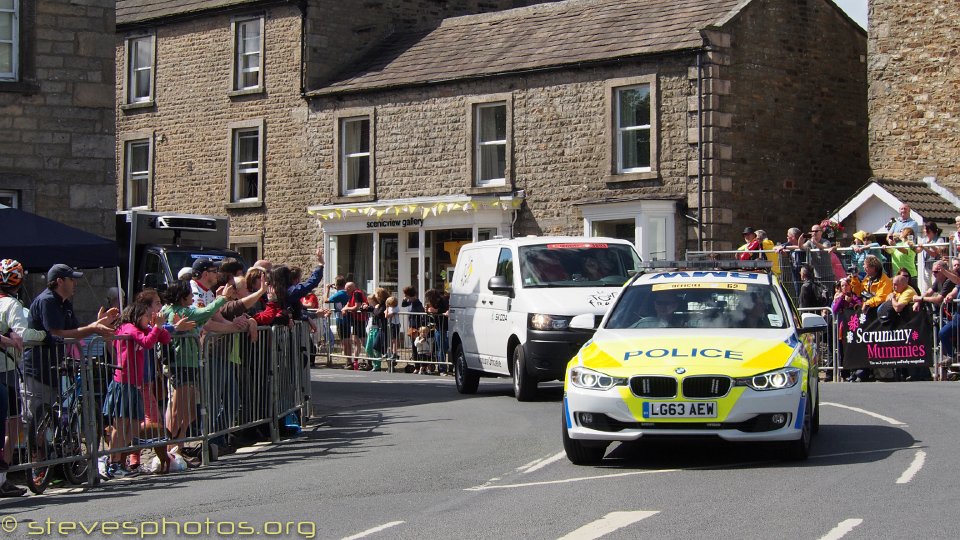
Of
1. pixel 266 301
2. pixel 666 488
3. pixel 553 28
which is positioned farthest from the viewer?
pixel 553 28

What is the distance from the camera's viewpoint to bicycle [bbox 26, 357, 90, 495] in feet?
38.6

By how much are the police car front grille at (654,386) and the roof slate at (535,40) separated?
1969 cm

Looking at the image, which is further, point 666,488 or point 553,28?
point 553,28

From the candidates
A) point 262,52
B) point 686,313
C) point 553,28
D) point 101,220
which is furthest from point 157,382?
point 262,52

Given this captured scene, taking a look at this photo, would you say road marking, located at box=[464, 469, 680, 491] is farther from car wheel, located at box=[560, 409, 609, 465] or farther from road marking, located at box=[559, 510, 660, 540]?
road marking, located at box=[559, 510, 660, 540]

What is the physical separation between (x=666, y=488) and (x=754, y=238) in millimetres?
15705

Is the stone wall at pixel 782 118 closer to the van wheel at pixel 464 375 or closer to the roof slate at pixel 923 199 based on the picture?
the roof slate at pixel 923 199

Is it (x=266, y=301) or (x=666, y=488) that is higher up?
(x=266, y=301)

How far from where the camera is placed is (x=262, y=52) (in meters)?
39.1

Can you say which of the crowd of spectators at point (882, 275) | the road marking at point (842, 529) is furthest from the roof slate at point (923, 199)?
the road marking at point (842, 529)

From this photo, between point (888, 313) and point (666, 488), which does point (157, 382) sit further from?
point (888, 313)

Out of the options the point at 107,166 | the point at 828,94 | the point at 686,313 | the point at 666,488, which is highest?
the point at 828,94

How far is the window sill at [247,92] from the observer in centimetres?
3900

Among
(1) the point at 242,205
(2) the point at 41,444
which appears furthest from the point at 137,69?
(2) the point at 41,444
